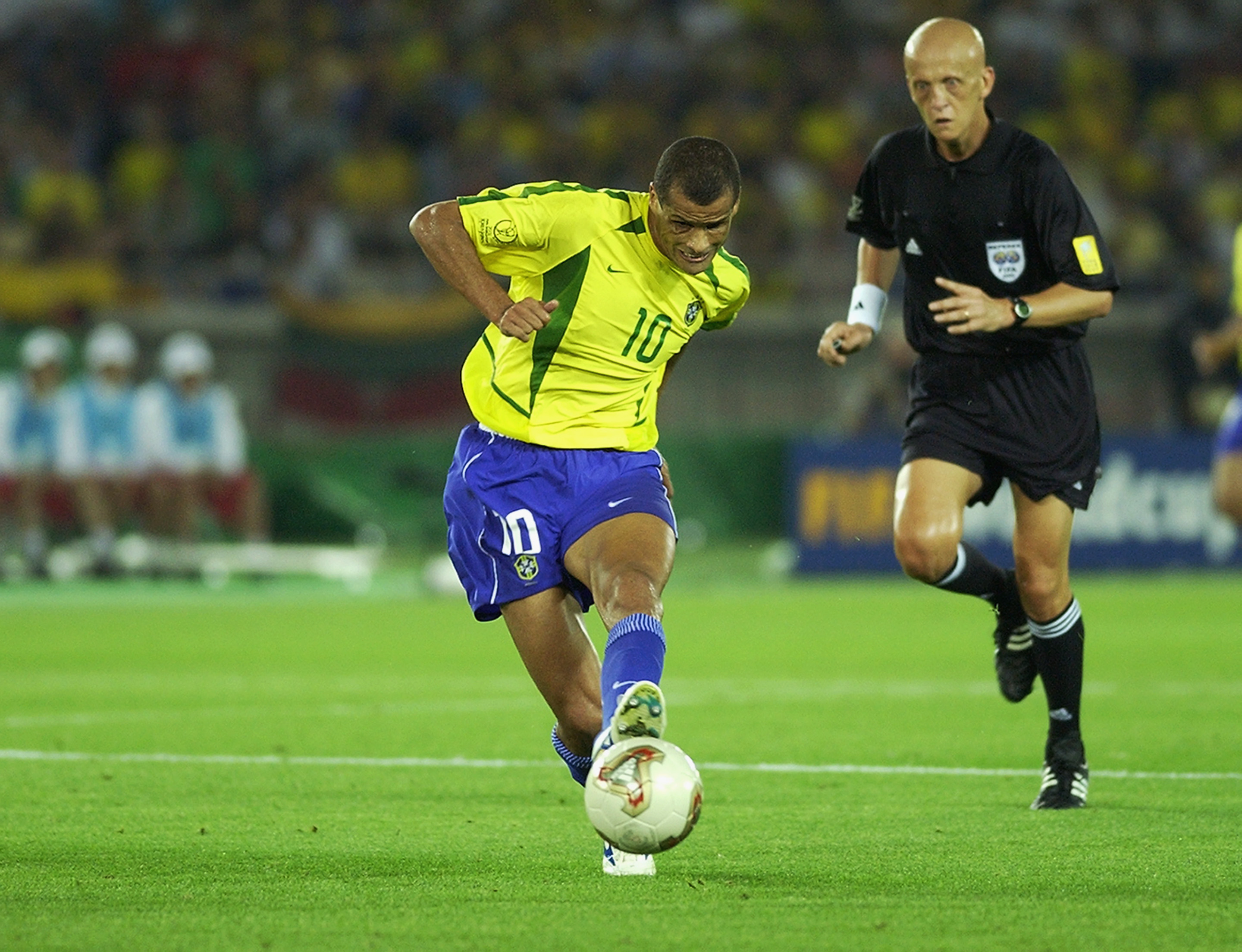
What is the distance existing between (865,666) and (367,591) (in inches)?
273

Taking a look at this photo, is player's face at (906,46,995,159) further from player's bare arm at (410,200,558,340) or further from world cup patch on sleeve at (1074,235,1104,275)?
player's bare arm at (410,200,558,340)

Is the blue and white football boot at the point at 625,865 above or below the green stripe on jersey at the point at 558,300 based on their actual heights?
below

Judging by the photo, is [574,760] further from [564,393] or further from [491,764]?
[491,764]

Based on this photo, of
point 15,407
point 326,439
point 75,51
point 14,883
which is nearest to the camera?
point 14,883

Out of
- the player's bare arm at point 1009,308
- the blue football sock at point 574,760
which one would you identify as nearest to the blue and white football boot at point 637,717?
the blue football sock at point 574,760

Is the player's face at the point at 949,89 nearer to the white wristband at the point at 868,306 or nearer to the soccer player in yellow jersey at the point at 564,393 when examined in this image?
the white wristband at the point at 868,306

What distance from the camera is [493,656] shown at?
11805 millimetres

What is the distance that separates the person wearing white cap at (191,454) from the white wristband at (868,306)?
508 inches

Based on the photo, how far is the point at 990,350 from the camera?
6.65 meters

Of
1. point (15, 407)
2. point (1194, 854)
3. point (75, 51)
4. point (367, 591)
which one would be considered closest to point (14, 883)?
point (1194, 854)

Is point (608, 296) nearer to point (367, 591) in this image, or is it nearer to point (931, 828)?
point (931, 828)

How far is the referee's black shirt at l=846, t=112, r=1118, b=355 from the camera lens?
6301mm

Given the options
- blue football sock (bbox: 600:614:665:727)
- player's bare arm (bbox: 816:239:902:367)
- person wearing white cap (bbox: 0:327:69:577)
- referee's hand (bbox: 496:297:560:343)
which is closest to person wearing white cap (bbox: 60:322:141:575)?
person wearing white cap (bbox: 0:327:69:577)

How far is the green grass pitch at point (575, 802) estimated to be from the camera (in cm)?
433
